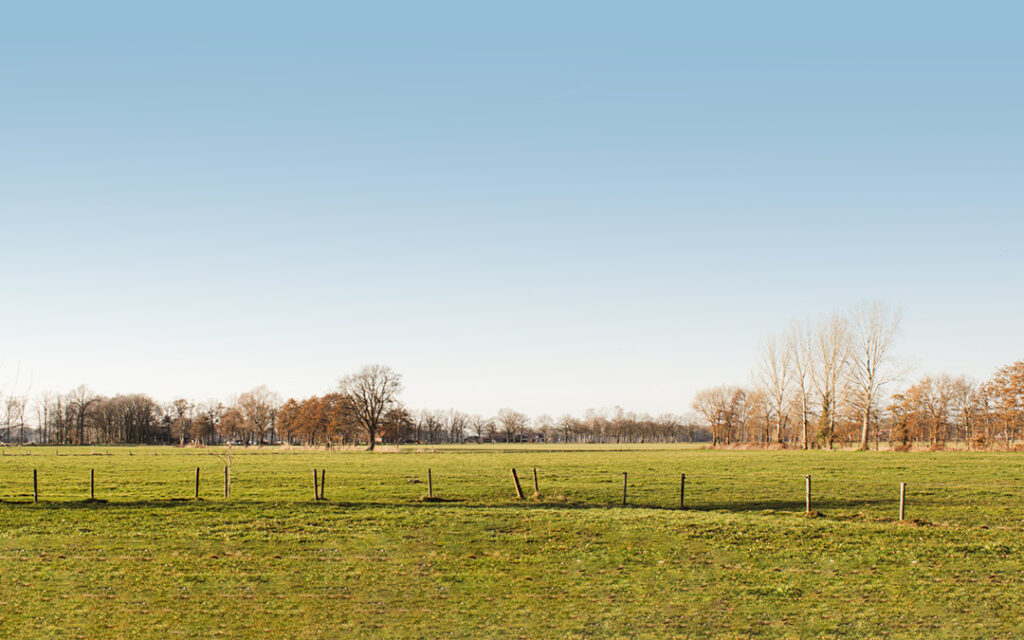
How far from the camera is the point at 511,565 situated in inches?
807

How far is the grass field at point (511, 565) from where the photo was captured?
14.7m

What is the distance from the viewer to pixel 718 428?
160 m

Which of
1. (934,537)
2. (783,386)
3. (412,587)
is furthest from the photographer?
(783,386)

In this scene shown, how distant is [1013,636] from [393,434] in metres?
122

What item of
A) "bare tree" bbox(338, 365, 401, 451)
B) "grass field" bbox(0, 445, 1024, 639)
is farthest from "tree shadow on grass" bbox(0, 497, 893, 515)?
"bare tree" bbox(338, 365, 401, 451)

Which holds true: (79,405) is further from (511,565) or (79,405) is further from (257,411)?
(511,565)

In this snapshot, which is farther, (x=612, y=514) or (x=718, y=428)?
(x=718, y=428)

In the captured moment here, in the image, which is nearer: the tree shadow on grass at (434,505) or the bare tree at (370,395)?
the tree shadow on grass at (434,505)

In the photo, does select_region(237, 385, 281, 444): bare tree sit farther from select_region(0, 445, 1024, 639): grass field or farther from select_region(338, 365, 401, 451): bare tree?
select_region(0, 445, 1024, 639): grass field

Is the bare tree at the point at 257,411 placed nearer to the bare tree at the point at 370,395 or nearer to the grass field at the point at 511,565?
the bare tree at the point at 370,395

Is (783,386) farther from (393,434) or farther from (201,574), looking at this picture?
(201,574)

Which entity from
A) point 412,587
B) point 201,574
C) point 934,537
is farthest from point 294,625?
point 934,537

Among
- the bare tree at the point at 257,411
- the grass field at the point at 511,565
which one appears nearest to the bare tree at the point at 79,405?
the bare tree at the point at 257,411

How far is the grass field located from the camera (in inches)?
578
